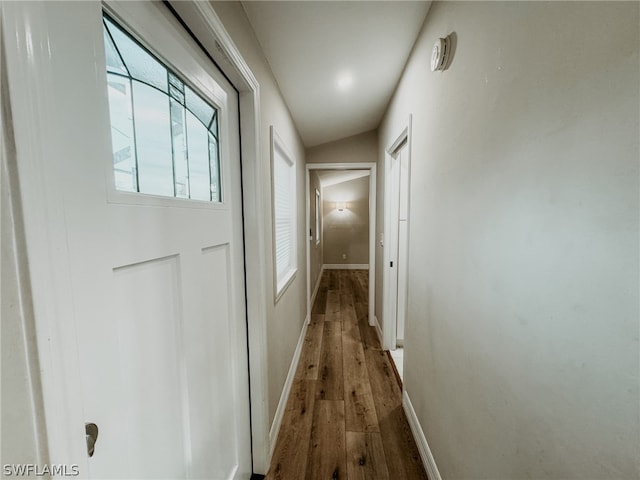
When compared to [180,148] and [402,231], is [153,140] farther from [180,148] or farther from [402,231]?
[402,231]

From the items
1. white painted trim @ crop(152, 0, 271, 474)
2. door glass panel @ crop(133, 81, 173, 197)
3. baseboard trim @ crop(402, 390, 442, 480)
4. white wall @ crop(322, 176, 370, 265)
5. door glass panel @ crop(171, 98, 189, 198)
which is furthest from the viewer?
white wall @ crop(322, 176, 370, 265)

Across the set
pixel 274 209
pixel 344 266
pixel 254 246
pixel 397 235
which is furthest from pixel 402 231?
pixel 344 266

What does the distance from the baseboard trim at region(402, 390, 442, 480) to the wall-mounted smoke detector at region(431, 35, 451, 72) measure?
1.93 meters

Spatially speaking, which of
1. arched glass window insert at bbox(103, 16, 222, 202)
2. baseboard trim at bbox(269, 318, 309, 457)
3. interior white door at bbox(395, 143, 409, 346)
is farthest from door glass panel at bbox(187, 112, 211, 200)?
interior white door at bbox(395, 143, 409, 346)

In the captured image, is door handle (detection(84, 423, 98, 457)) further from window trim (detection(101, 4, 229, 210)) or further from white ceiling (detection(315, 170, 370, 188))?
white ceiling (detection(315, 170, 370, 188))

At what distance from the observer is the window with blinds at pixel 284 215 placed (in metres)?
1.85

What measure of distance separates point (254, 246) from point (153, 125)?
0.65 m

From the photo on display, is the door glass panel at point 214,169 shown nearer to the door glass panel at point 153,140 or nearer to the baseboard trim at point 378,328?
the door glass panel at point 153,140

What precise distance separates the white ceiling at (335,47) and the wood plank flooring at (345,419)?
2.25 metres

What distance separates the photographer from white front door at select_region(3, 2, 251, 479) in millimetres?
362

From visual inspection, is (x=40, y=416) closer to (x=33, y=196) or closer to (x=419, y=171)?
(x=33, y=196)

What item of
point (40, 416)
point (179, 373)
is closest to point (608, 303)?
point (40, 416)

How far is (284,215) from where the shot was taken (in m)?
2.17

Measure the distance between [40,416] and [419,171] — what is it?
1647mm
